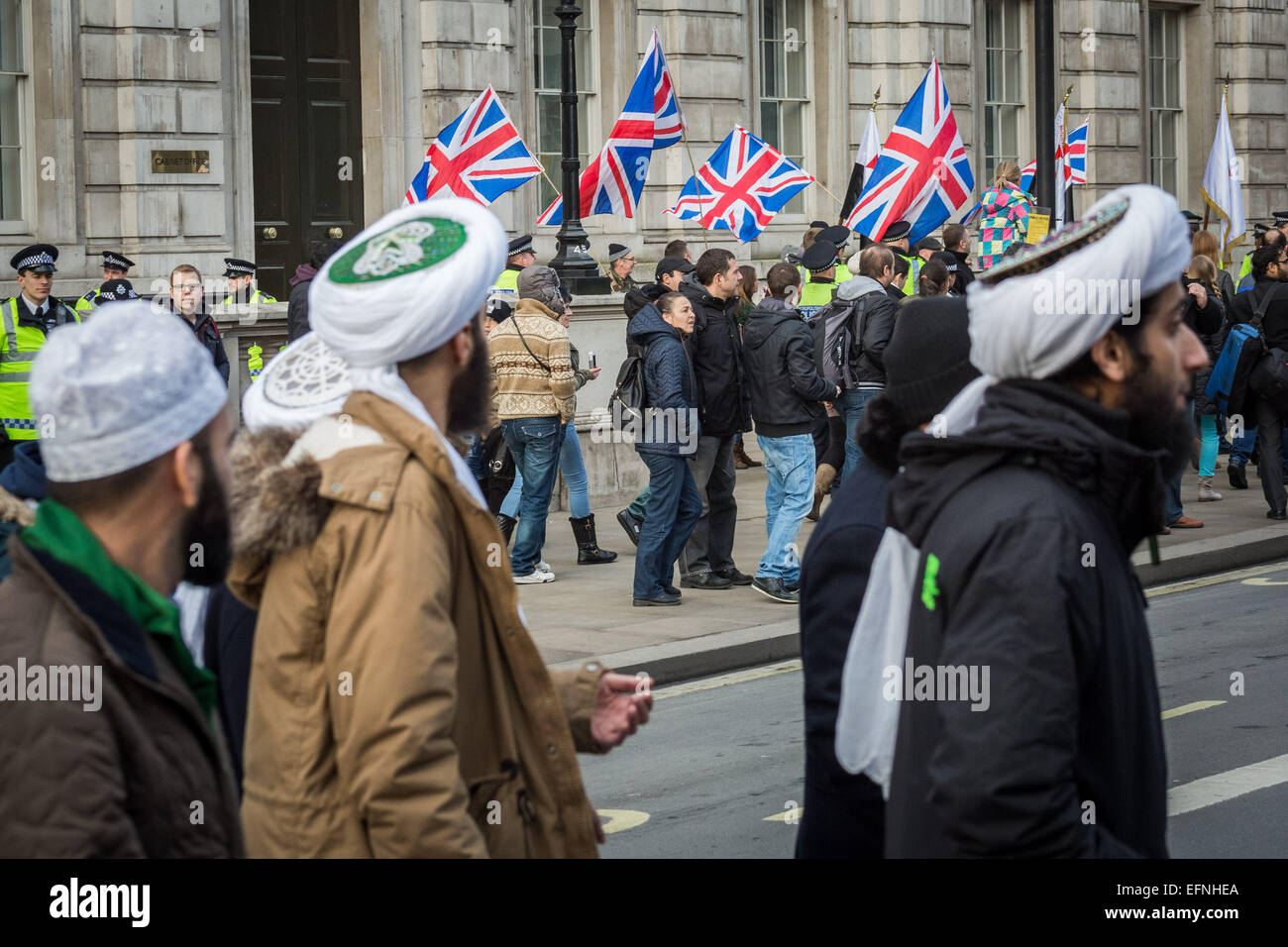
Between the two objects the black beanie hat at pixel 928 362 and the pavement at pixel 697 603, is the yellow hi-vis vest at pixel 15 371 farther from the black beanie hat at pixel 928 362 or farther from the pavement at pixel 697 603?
the black beanie hat at pixel 928 362

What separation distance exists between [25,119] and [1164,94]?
19.3 metres

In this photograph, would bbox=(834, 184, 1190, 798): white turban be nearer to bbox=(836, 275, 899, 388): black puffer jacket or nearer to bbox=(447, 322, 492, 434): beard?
bbox=(447, 322, 492, 434): beard

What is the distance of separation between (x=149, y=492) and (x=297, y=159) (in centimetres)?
1664

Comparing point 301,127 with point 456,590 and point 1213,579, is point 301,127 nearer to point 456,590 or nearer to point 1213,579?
point 1213,579

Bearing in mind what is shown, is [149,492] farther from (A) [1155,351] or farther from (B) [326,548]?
(A) [1155,351]

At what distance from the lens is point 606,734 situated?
3.51m

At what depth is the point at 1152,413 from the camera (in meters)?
2.83

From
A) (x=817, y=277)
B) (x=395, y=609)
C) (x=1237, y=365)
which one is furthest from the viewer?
(x=817, y=277)

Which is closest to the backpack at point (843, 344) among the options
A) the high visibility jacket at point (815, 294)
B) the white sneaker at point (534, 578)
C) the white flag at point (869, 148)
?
the white sneaker at point (534, 578)

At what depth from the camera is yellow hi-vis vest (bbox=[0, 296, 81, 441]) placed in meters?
10.6

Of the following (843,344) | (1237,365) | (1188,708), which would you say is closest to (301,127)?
(843,344)

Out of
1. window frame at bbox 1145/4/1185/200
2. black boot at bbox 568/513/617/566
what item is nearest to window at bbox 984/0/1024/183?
window frame at bbox 1145/4/1185/200
